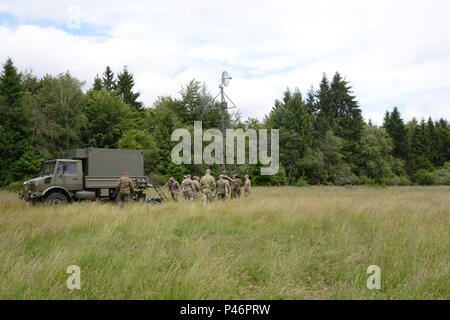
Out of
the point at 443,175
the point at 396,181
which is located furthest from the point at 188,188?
the point at 443,175

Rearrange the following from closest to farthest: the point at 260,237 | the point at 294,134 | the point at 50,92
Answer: the point at 260,237 < the point at 50,92 < the point at 294,134

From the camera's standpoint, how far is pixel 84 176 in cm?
1608

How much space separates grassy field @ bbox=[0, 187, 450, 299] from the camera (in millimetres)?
4781

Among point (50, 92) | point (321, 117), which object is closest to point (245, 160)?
point (321, 117)

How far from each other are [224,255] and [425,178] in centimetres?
6079

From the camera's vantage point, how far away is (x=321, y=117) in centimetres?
5297

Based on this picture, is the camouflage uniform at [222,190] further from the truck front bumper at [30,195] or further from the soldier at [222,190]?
the truck front bumper at [30,195]

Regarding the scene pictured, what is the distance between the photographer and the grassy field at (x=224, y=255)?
4.78 meters

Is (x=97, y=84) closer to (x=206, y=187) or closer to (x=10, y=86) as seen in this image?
(x=10, y=86)
